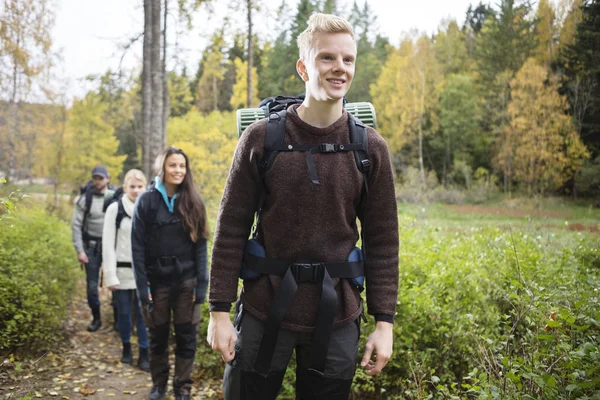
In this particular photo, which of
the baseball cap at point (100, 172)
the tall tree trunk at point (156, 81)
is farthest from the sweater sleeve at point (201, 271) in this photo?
the tall tree trunk at point (156, 81)

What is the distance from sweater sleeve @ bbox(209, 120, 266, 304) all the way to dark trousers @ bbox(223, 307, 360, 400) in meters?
0.18

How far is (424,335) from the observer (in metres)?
3.78

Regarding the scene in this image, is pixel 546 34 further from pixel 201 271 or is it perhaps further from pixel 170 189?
pixel 201 271

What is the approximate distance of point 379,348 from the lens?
197 centimetres

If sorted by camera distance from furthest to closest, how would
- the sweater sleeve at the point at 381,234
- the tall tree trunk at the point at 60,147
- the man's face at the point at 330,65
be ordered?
1. the tall tree trunk at the point at 60,147
2. the sweater sleeve at the point at 381,234
3. the man's face at the point at 330,65

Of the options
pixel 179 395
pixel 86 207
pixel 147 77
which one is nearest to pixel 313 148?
pixel 179 395

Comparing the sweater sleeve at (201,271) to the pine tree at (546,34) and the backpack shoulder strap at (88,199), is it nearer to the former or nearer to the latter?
the backpack shoulder strap at (88,199)

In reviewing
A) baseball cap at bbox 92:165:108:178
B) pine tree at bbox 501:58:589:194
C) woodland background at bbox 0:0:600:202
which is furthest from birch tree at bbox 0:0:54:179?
pine tree at bbox 501:58:589:194

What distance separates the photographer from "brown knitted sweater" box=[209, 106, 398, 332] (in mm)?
1953

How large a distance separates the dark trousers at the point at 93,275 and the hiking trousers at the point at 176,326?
2832mm

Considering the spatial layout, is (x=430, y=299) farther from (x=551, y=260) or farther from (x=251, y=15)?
(x=251, y=15)

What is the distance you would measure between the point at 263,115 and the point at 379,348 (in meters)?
1.22

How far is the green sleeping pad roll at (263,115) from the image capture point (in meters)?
2.30

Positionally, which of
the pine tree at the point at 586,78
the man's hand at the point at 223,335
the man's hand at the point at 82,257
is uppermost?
the pine tree at the point at 586,78
